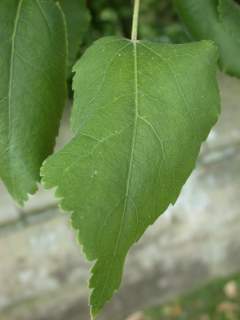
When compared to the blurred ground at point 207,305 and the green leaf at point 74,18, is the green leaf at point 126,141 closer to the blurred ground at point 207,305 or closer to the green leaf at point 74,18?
the green leaf at point 74,18

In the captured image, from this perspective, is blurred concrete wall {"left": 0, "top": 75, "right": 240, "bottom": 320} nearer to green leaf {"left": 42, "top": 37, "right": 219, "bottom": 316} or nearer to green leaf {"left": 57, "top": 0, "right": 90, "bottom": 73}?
green leaf {"left": 57, "top": 0, "right": 90, "bottom": 73}

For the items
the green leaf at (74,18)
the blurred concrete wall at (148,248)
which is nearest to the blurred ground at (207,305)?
the blurred concrete wall at (148,248)

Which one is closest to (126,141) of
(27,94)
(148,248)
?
(27,94)

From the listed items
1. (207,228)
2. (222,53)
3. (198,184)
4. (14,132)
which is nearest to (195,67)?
(222,53)

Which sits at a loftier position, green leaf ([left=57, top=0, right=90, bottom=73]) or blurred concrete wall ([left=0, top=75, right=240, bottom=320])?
green leaf ([left=57, top=0, right=90, bottom=73])

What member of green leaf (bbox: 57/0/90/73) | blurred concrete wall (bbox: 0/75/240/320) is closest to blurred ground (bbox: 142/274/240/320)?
blurred concrete wall (bbox: 0/75/240/320)

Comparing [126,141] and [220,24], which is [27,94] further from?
[220,24]

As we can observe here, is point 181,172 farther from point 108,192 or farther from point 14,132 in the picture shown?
point 14,132
